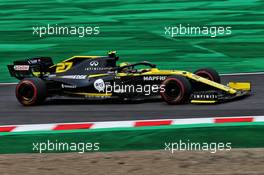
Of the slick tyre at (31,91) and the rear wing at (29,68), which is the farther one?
the rear wing at (29,68)

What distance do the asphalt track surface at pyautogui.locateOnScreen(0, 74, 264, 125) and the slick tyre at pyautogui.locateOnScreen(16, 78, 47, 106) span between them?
0.14 metres

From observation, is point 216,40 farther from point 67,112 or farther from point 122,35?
point 67,112

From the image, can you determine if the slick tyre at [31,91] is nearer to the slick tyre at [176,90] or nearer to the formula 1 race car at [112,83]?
the formula 1 race car at [112,83]

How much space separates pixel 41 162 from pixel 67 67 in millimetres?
6068

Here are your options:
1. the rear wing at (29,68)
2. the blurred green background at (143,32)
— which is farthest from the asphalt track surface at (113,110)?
the blurred green background at (143,32)

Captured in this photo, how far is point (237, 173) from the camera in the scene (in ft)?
29.2

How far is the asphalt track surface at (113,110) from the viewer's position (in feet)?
45.4

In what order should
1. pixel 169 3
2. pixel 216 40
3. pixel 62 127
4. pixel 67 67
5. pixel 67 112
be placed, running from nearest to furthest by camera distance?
1. pixel 62 127
2. pixel 67 112
3. pixel 67 67
4. pixel 216 40
5. pixel 169 3

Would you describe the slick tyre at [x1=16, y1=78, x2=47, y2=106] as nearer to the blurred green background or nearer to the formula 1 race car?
the formula 1 race car

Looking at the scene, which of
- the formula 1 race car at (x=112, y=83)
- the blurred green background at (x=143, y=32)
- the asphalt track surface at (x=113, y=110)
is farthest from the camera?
the blurred green background at (x=143, y=32)

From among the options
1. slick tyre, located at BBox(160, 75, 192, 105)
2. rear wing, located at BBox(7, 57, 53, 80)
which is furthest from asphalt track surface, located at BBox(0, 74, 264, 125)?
rear wing, located at BBox(7, 57, 53, 80)

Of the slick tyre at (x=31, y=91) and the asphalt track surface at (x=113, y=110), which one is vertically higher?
the slick tyre at (x=31, y=91)

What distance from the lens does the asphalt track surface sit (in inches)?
545

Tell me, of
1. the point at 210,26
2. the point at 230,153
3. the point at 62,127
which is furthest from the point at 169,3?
the point at 230,153
